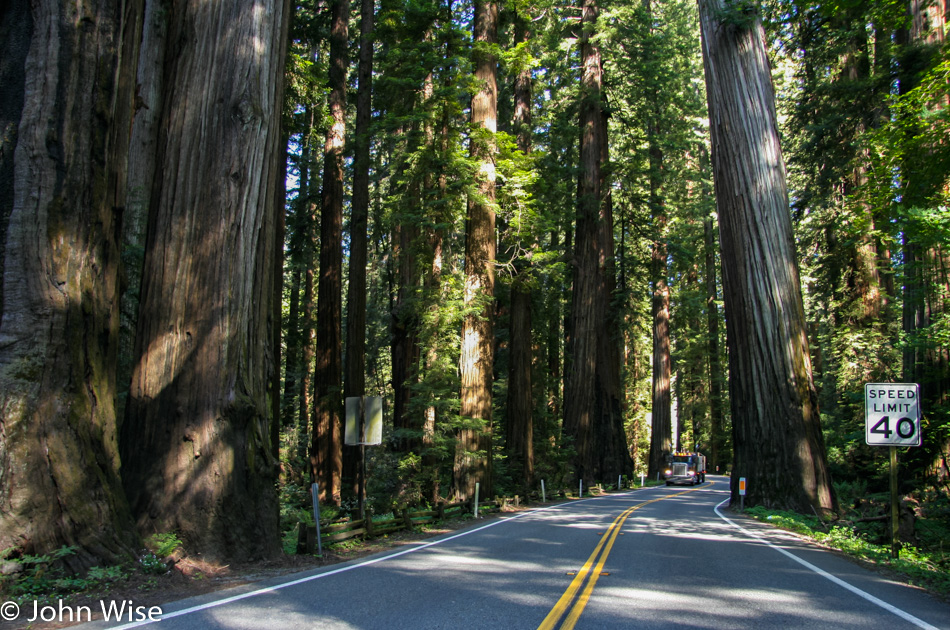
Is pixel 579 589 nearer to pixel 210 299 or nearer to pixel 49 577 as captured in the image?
pixel 49 577

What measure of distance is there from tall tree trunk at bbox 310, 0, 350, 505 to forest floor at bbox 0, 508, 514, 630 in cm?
895

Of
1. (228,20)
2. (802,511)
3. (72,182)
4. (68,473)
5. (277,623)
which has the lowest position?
(802,511)

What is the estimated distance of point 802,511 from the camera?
1528cm

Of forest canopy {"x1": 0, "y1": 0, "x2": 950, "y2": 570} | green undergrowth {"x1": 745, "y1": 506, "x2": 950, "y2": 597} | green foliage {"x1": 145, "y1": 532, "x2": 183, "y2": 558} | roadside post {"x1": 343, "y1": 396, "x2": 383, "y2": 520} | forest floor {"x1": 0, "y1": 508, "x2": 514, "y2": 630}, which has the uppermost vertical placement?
forest canopy {"x1": 0, "y1": 0, "x2": 950, "y2": 570}

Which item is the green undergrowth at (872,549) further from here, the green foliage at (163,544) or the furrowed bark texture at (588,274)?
the furrowed bark texture at (588,274)

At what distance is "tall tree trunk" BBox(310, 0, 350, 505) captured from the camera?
18703 mm

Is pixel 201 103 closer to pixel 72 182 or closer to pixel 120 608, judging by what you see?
pixel 72 182

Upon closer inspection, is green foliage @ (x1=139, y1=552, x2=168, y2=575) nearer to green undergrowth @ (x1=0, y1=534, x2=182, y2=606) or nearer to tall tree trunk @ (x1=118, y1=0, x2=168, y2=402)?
green undergrowth @ (x1=0, y1=534, x2=182, y2=606)

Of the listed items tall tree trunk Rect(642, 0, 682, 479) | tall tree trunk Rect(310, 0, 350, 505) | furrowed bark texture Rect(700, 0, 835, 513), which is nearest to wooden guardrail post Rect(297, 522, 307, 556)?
tall tree trunk Rect(310, 0, 350, 505)

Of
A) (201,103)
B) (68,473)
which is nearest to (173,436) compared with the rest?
(68,473)

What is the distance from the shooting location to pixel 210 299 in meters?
8.43

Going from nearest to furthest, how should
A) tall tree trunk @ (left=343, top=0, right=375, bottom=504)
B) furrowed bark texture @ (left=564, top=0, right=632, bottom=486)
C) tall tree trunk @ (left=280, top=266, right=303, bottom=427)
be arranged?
tall tree trunk @ (left=343, top=0, right=375, bottom=504)
furrowed bark texture @ (left=564, top=0, right=632, bottom=486)
tall tree trunk @ (left=280, top=266, right=303, bottom=427)

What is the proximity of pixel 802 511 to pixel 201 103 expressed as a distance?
16021 mm

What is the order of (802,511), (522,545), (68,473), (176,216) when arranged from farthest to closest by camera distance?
(802,511), (522,545), (176,216), (68,473)
